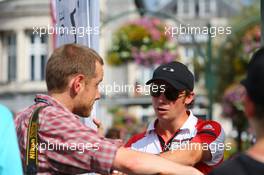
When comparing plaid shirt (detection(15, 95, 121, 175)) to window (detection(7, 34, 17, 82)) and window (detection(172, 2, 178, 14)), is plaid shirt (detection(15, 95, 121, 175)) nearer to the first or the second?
window (detection(7, 34, 17, 82))

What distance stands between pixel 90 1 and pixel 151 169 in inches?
65.1

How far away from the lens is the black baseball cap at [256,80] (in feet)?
8.25

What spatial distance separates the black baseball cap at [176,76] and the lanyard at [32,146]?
104 centimetres

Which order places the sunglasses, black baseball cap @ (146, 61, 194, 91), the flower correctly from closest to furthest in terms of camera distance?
black baseball cap @ (146, 61, 194, 91), the sunglasses, the flower

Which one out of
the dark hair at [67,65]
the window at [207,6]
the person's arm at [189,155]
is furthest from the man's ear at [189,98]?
the window at [207,6]

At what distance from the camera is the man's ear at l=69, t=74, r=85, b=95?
320 cm

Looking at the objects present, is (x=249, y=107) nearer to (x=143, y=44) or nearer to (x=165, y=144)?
(x=165, y=144)

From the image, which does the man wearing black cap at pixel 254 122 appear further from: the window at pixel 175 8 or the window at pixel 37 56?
the window at pixel 175 8

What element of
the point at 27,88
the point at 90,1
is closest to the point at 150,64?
the point at 27,88

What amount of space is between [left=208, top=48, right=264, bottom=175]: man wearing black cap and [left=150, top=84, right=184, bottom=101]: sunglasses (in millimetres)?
1509

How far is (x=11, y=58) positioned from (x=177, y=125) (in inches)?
1687

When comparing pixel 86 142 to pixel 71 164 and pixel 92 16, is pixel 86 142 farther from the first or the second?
pixel 92 16

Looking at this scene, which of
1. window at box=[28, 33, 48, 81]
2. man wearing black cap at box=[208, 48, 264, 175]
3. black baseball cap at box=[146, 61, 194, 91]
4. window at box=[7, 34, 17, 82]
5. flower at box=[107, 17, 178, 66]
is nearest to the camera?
man wearing black cap at box=[208, 48, 264, 175]

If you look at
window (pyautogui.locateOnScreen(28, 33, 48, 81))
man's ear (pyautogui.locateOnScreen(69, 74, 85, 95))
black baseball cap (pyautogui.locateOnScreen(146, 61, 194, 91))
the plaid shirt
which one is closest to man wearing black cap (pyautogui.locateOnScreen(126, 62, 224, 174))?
black baseball cap (pyautogui.locateOnScreen(146, 61, 194, 91))
